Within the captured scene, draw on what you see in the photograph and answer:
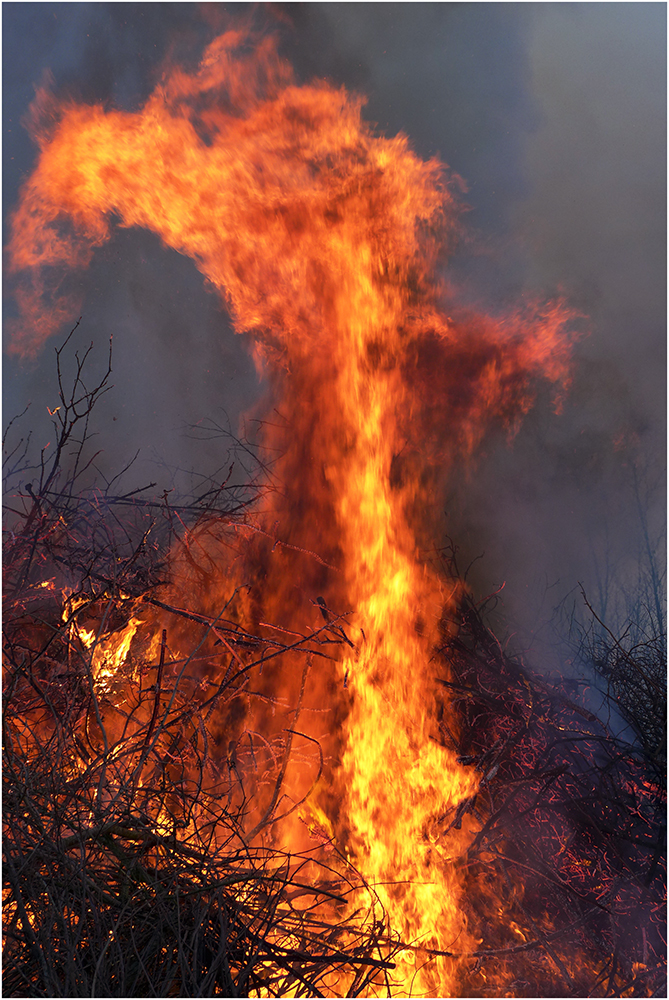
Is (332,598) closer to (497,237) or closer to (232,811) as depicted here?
(232,811)

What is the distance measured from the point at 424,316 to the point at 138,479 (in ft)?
9.55

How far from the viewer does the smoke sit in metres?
3.94

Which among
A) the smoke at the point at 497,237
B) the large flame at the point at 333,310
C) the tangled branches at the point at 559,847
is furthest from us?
the smoke at the point at 497,237

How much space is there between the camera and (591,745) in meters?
3.99

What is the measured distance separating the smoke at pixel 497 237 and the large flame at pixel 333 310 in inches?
10.3

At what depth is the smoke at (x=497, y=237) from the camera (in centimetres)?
394

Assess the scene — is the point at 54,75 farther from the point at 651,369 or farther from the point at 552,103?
the point at 651,369

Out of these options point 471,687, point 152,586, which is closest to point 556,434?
point 471,687

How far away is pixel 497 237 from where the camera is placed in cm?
453

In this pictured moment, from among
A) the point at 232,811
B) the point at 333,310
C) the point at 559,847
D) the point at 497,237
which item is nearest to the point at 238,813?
the point at 232,811

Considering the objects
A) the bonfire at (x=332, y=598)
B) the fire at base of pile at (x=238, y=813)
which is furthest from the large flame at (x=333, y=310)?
the fire at base of pile at (x=238, y=813)

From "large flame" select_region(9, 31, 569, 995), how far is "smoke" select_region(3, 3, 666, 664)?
262 millimetres

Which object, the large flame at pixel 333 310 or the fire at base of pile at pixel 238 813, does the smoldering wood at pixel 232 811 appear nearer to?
the fire at base of pile at pixel 238 813

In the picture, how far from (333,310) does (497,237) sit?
5.73ft
